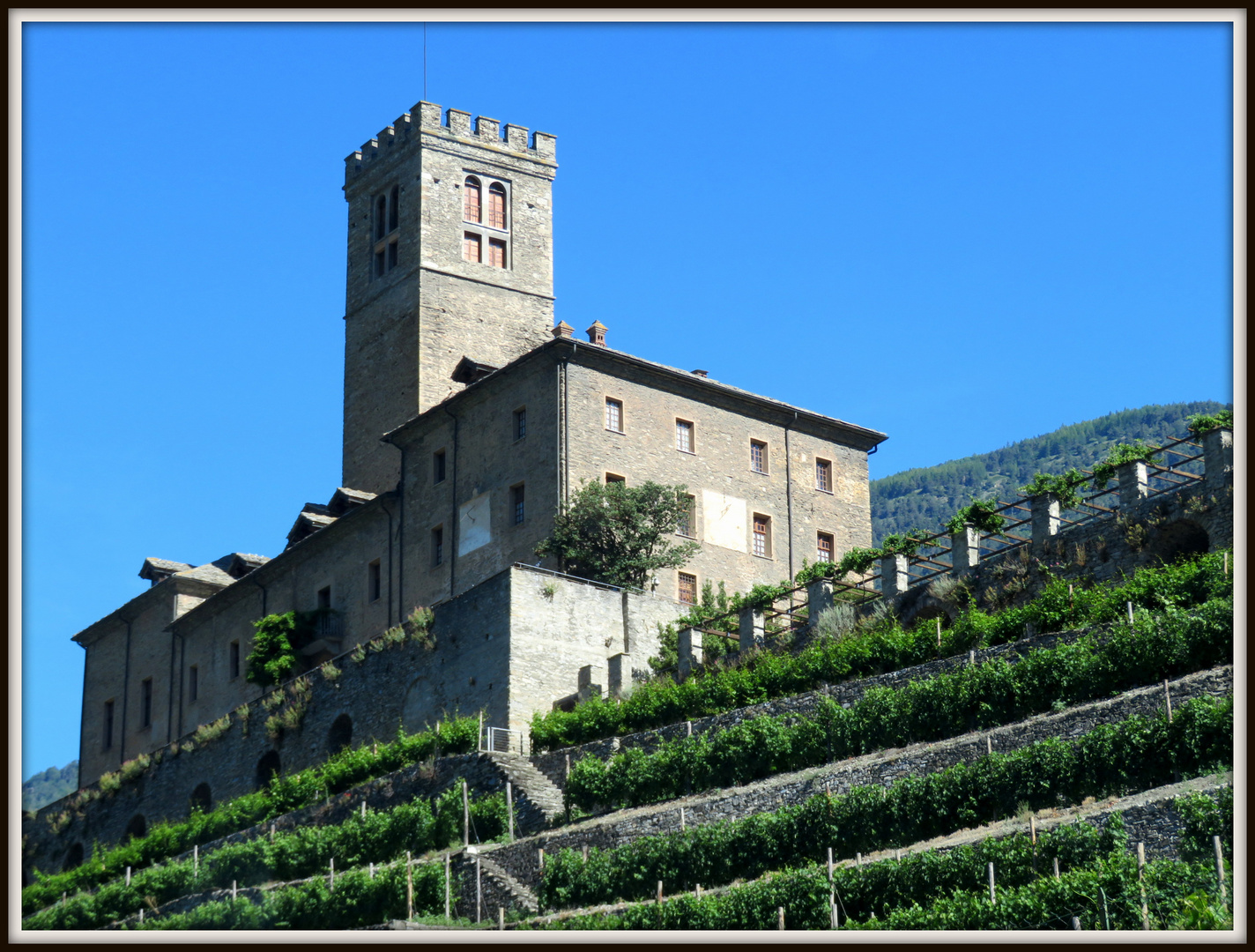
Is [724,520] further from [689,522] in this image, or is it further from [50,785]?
[50,785]

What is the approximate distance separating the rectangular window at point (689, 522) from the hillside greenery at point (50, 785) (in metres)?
120

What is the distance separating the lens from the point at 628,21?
59.2 feet

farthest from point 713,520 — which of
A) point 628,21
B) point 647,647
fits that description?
point 628,21

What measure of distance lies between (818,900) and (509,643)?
51.2ft

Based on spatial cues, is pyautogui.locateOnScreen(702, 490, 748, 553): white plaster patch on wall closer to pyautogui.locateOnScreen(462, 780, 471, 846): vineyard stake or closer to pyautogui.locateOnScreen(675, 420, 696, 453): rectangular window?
pyautogui.locateOnScreen(675, 420, 696, 453): rectangular window

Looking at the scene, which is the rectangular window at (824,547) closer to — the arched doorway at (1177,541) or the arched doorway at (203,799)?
the arched doorway at (1177,541)

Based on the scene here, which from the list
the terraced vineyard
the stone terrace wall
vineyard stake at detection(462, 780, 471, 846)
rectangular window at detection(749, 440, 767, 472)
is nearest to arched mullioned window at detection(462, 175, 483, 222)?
rectangular window at detection(749, 440, 767, 472)

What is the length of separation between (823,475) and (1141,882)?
94.8ft

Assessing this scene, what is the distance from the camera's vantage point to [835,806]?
29.4m

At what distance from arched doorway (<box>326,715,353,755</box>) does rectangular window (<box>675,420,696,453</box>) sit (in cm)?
1072

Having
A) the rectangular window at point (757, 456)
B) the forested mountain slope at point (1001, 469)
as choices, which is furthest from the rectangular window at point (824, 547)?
the forested mountain slope at point (1001, 469)

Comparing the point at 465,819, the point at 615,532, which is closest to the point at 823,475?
the point at 615,532

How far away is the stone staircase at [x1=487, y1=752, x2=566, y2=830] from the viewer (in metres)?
35.4

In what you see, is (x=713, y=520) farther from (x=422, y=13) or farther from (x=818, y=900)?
(x=422, y=13)
